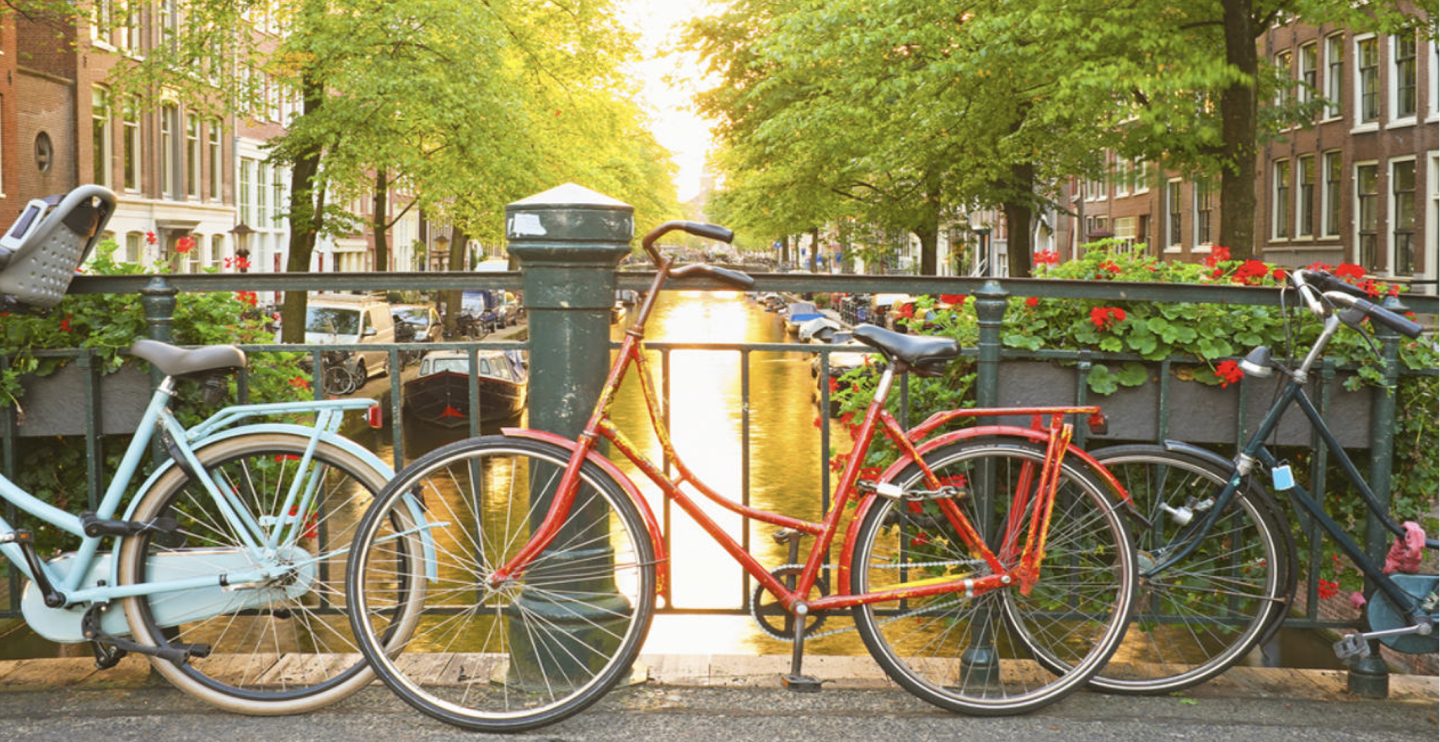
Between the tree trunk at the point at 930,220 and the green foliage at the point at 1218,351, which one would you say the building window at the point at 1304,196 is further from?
the green foliage at the point at 1218,351

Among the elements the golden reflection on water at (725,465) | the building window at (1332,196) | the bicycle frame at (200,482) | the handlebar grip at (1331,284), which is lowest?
the golden reflection on water at (725,465)

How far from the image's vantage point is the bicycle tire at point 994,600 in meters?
3.80

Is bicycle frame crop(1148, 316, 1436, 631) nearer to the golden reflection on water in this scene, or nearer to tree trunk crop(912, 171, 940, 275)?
the golden reflection on water

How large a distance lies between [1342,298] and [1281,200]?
1346 inches

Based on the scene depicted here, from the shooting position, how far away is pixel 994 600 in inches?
154

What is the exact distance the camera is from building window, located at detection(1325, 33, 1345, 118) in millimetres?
31406

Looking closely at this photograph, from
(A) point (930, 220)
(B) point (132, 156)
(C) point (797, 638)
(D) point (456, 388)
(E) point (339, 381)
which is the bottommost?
(C) point (797, 638)

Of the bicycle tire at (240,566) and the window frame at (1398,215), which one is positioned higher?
the window frame at (1398,215)

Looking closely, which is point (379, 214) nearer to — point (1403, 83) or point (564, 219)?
point (1403, 83)

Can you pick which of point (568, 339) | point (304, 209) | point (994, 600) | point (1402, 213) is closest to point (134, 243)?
point (304, 209)

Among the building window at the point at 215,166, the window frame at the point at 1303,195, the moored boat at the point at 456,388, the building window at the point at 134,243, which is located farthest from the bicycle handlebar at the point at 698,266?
the building window at the point at 215,166

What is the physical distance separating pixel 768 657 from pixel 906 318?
5.58 ft

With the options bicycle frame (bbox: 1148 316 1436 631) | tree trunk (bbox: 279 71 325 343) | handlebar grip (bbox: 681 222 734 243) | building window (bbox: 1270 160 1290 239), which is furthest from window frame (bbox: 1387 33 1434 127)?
handlebar grip (bbox: 681 222 734 243)

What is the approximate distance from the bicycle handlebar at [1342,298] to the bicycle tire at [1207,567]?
22.8 inches
